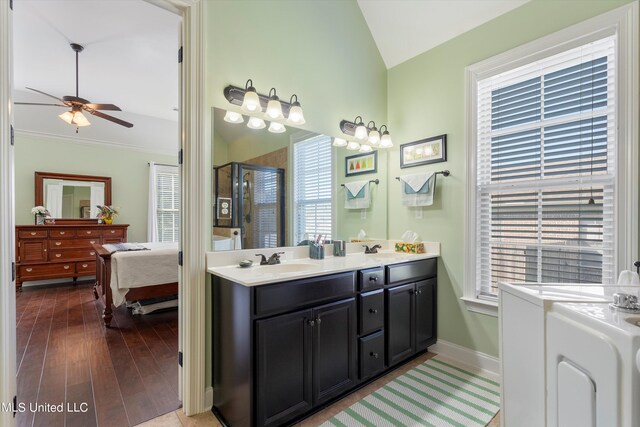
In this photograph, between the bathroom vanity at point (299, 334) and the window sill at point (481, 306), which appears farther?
the window sill at point (481, 306)

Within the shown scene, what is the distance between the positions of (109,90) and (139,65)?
1.12 m

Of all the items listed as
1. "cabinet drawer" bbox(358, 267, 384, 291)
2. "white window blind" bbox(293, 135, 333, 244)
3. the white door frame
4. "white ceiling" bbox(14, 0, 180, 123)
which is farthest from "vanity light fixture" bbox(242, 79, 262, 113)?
"cabinet drawer" bbox(358, 267, 384, 291)

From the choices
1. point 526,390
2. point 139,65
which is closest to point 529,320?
point 526,390

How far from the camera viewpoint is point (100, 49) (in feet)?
10.2

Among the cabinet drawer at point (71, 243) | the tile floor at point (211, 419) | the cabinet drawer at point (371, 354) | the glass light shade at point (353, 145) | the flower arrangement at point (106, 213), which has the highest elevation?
the glass light shade at point (353, 145)

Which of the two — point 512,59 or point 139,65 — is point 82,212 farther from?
point 512,59

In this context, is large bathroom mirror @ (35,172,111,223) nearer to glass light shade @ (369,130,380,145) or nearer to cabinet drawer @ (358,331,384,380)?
glass light shade @ (369,130,380,145)

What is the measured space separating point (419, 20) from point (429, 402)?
9.99 feet

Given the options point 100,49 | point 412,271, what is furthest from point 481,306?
point 100,49

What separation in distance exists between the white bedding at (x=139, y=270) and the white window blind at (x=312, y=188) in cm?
185

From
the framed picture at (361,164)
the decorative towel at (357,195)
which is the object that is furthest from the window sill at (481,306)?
the framed picture at (361,164)

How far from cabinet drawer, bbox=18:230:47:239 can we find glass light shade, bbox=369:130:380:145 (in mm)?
5230

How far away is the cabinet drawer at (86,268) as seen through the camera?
4856 millimetres

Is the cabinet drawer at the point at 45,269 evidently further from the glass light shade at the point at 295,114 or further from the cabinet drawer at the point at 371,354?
the cabinet drawer at the point at 371,354
